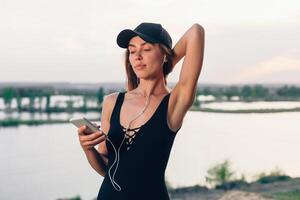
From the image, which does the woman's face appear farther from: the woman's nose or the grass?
the grass

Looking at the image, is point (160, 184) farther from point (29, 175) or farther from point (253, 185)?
point (29, 175)

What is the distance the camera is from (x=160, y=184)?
1.06 metres

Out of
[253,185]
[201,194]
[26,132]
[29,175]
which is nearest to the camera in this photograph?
[201,194]

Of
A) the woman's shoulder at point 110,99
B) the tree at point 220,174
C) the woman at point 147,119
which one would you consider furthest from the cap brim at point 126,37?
the tree at point 220,174

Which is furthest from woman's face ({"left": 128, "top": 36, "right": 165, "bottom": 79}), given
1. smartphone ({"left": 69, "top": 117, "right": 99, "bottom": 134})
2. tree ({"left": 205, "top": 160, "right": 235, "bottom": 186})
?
tree ({"left": 205, "top": 160, "right": 235, "bottom": 186})

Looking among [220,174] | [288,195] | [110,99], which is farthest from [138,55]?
[220,174]

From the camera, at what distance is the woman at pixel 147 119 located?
1038 mm

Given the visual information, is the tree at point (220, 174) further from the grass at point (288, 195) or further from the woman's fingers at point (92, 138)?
the woman's fingers at point (92, 138)

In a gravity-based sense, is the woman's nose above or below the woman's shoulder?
above

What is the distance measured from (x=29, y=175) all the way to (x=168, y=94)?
10378 millimetres

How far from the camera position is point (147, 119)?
1055 millimetres

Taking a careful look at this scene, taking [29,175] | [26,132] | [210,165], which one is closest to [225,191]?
[210,165]

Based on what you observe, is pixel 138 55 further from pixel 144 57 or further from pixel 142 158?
pixel 142 158

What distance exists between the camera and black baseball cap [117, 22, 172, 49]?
3.47 ft
